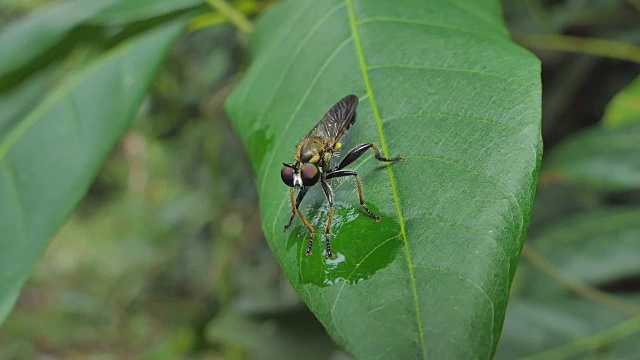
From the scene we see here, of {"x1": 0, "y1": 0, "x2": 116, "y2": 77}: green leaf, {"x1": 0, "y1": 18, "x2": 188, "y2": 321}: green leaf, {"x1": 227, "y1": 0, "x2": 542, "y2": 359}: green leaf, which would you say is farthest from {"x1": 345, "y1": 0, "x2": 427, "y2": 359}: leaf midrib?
{"x1": 0, "y1": 0, "x2": 116, "y2": 77}: green leaf

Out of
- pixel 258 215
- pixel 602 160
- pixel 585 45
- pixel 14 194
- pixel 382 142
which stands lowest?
pixel 258 215

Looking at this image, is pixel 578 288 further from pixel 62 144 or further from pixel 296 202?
pixel 62 144

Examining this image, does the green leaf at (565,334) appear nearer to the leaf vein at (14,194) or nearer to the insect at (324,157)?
the insect at (324,157)

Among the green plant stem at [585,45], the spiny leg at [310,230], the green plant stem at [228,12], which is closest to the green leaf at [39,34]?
the green plant stem at [228,12]

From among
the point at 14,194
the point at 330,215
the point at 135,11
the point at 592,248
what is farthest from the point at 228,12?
the point at 592,248

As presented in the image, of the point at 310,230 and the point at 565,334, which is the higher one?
the point at 310,230

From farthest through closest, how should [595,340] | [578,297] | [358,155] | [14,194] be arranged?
[578,297] < [595,340] < [14,194] < [358,155]

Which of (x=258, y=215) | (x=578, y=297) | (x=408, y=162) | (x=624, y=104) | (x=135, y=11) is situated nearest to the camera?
(x=408, y=162)

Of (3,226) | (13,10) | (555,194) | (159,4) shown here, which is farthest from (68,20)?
(13,10)
